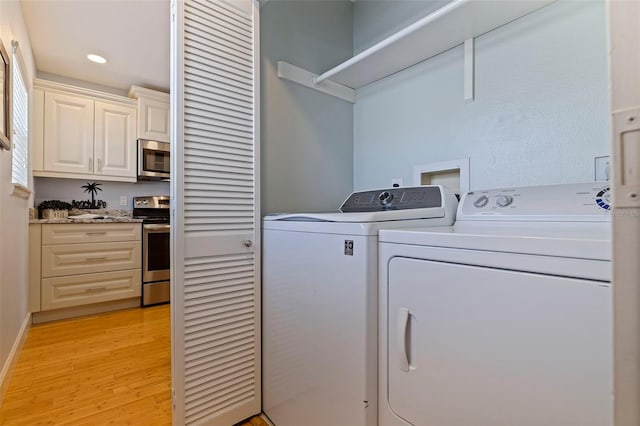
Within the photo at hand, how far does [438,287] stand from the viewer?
0.79 m

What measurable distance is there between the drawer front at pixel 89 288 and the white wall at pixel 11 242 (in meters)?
0.23

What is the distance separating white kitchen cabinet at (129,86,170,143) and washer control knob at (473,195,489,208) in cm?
339

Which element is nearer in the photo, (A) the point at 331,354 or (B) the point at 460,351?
(B) the point at 460,351

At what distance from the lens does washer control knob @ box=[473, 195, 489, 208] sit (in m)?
1.20

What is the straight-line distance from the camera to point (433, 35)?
1384 mm

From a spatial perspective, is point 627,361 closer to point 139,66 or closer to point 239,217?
point 239,217

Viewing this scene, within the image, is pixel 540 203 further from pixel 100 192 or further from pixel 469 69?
pixel 100 192

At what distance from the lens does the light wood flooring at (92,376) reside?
142 centimetres

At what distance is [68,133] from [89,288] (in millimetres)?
1579

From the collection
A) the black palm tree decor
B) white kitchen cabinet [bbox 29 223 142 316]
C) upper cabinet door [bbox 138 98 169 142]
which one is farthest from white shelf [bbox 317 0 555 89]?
the black palm tree decor

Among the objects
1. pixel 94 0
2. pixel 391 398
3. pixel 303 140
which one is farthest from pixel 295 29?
pixel 391 398

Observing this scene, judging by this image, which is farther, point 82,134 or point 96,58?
point 82,134

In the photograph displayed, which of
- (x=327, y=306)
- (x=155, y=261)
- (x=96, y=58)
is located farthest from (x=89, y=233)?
(x=327, y=306)

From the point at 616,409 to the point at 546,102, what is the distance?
1.26 meters
